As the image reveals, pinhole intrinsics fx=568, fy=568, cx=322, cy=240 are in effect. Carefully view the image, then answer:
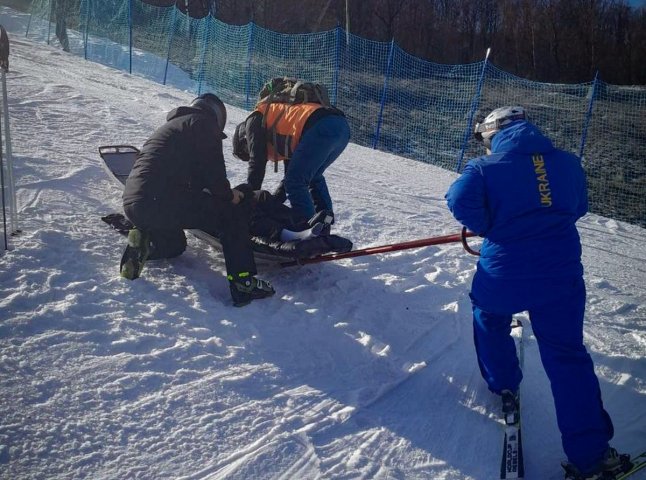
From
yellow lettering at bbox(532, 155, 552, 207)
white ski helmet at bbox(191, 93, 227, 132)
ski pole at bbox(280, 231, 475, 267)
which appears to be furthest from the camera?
white ski helmet at bbox(191, 93, 227, 132)

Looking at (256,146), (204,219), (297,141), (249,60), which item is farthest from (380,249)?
(249,60)

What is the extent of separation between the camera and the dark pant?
404 cm

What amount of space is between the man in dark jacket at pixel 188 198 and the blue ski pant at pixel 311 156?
0.70 meters

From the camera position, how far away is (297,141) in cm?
471

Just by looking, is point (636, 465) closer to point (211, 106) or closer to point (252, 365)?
point (252, 365)

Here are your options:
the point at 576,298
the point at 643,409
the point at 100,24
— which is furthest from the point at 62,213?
the point at 100,24

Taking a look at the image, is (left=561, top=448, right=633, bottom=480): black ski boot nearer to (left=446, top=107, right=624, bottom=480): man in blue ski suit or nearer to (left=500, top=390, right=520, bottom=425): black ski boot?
(left=446, top=107, right=624, bottom=480): man in blue ski suit

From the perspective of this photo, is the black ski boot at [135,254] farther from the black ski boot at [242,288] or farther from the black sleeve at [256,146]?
the black sleeve at [256,146]

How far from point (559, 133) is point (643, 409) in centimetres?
1347

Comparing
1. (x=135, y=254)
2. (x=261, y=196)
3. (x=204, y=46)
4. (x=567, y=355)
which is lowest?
(x=135, y=254)

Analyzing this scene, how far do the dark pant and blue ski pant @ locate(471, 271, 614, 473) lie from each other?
1797 mm

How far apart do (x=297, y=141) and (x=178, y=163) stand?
1070 mm

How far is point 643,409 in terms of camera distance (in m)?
3.54

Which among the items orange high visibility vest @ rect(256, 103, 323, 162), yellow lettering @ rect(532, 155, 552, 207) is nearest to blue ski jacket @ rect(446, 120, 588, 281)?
yellow lettering @ rect(532, 155, 552, 207)
